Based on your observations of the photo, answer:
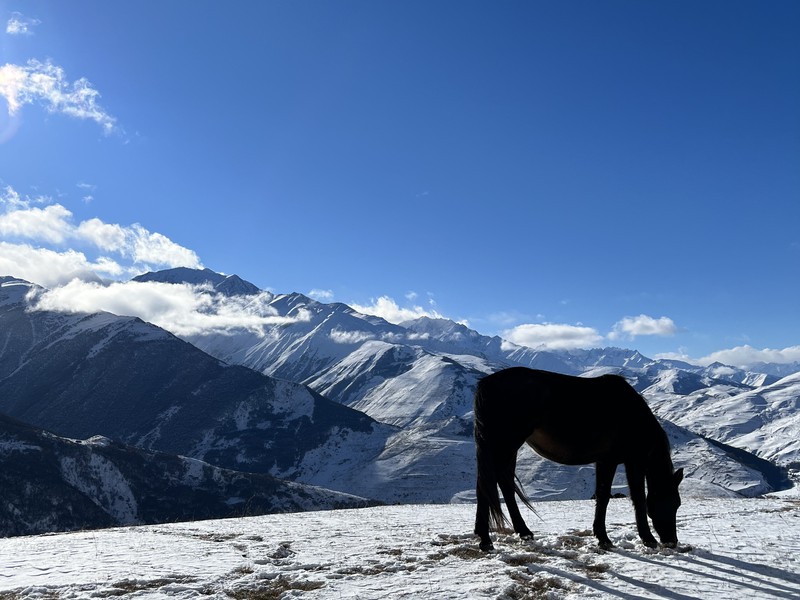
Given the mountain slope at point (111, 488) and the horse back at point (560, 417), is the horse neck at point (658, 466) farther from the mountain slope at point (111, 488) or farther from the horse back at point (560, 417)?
the mountain slope at point (111, 488)

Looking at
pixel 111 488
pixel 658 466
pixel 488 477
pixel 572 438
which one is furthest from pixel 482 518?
pixel 111 488

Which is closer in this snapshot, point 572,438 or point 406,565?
point 406,565

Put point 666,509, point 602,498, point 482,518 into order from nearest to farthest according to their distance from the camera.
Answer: point 482,518 < point 666,509 < point 602,498

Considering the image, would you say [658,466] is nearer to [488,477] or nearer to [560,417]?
[560,417]

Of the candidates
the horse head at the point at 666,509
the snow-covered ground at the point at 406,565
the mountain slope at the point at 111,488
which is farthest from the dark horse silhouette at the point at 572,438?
the mountain slope at the point at 111,488

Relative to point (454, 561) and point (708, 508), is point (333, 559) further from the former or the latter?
point (708, 508)

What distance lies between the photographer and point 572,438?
11.1 m

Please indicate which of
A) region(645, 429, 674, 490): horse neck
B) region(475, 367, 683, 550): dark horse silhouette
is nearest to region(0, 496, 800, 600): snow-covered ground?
region(475, 367, 683, 550): dark horse silhouette

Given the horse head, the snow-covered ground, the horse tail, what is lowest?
the snow-covered ground

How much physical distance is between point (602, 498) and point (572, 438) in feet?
5.85

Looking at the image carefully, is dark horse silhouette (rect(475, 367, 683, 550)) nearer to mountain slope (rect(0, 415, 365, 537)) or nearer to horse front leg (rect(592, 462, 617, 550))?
horse front leg (rect(592, 462, 617, 550))

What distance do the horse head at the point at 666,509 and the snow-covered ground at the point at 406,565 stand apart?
1.46 ft

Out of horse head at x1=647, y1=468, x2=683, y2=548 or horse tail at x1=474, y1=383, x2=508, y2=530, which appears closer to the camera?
horse tail at x1=474, y1=383, x2=508, y2=530

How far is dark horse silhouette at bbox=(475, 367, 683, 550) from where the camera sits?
36.3 ft
